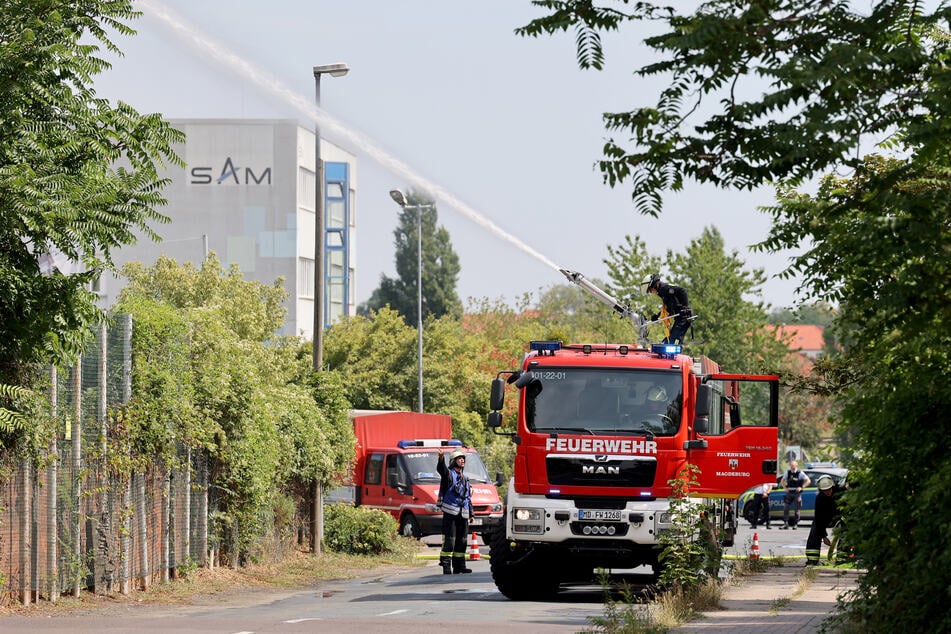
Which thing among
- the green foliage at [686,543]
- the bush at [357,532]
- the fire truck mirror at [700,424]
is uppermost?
the fire truck mirror at [700,424]

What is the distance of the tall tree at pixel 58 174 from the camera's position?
44.7 ft

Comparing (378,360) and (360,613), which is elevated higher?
(378,360)

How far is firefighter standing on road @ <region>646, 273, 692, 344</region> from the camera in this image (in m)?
20.1

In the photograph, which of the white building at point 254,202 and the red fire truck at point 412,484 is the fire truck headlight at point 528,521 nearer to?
the red fire truck at point 412,484

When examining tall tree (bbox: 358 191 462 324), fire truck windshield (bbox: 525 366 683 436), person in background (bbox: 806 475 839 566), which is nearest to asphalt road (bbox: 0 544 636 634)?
fire truck windshield (bbox: 525 366 683 436)

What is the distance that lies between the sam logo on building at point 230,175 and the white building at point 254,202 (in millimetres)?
64

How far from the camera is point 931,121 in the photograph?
7527 mm

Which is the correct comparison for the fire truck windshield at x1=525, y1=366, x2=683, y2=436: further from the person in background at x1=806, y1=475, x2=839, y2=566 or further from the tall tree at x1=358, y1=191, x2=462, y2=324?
the tall tree at x1=358, y1=191, x2=462, y2=324

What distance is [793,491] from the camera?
3947cm

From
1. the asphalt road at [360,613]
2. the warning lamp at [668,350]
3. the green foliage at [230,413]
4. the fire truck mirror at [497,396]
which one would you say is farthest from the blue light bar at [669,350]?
the green foliage at [230,413]

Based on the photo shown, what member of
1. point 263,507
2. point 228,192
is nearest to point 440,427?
point 263,507

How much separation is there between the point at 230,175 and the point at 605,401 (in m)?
77.1

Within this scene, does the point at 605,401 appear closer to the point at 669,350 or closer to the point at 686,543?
the point at 669,350

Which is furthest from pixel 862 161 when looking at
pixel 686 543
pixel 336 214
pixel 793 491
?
pixel 336 214
